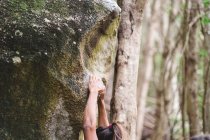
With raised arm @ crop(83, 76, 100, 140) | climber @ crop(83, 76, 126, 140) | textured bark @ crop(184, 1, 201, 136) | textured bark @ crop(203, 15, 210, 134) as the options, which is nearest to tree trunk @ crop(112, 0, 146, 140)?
climber @ crop(83, 76, 126, 140)

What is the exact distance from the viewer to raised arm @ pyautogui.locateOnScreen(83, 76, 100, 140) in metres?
4.92

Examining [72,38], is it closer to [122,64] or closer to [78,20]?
[78,20]

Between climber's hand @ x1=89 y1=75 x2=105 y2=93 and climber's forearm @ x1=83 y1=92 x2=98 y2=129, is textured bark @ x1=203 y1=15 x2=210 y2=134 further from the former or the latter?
climber's forearm @ x1=83 y1=92 x2=98 y2=129

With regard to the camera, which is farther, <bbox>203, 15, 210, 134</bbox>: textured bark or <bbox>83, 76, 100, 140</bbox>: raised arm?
<bbox>203, 15, 210, 134</bbox>: textured bark

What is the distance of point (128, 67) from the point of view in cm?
584

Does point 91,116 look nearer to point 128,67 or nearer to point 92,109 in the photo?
point 92,109

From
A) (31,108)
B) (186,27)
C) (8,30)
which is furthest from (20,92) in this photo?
(186,27)

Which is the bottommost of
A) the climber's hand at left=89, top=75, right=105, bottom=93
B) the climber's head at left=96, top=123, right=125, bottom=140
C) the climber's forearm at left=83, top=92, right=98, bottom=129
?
the climber's head at left=96, top=123, right=125, bottom=140

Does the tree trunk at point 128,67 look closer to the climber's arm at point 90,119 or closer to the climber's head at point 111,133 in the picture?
the climber's head at point 111,133

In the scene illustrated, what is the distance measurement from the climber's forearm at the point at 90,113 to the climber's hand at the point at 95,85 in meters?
0.07

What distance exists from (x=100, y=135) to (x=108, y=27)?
121 centimetres

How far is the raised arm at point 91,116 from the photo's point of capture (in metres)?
4.92

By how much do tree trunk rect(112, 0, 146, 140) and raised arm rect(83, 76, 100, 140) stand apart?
67cm

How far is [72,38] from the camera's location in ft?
16.2
